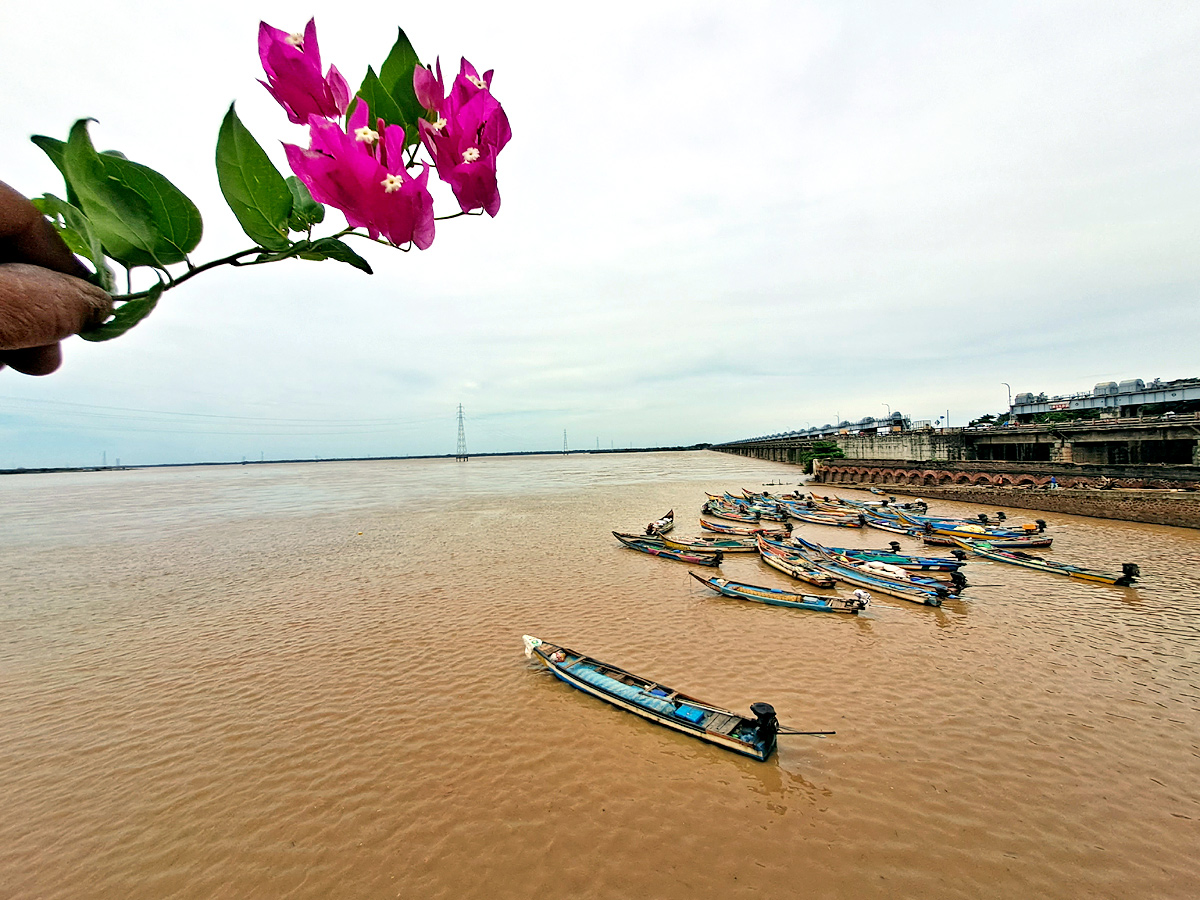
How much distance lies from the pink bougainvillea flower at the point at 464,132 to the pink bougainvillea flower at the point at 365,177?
0.29 feet

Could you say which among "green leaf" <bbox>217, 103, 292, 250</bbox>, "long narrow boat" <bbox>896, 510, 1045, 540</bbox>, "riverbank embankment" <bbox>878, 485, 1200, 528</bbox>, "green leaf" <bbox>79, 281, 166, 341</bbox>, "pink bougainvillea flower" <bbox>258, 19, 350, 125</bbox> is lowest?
"long narrow boat" <bbox>896, 510, 1045, 540</bbox>

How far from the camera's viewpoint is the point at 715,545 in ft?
77.3

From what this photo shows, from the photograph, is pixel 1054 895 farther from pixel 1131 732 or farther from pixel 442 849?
pixel 442 849

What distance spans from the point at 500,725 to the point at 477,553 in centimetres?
1528

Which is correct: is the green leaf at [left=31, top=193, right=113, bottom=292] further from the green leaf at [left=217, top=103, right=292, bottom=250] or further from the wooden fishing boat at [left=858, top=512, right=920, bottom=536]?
the wooden fishing boat at [left=858, top=512, right=920, bottom=536]

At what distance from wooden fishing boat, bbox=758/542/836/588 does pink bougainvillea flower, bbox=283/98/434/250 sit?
1828 centimetres

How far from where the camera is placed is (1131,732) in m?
8.82

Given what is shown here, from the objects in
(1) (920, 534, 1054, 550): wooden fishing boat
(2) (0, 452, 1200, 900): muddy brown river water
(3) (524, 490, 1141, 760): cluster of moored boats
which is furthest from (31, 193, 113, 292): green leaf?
(1) (920, 534, 1054, 550): wooden fishing boat

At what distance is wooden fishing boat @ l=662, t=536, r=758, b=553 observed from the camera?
22553 mm

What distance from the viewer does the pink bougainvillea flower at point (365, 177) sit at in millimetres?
922

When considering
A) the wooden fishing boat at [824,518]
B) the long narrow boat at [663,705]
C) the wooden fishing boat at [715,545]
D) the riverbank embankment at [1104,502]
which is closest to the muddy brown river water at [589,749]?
the long narrow boat at [663,705]

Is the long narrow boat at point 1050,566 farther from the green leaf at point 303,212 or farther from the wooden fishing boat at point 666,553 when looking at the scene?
the green leaf at point 303,212

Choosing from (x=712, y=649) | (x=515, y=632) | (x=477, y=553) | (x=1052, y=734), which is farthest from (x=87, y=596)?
(x=1052, y=734)

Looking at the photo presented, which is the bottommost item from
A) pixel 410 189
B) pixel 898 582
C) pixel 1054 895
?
pixel 1054 895
